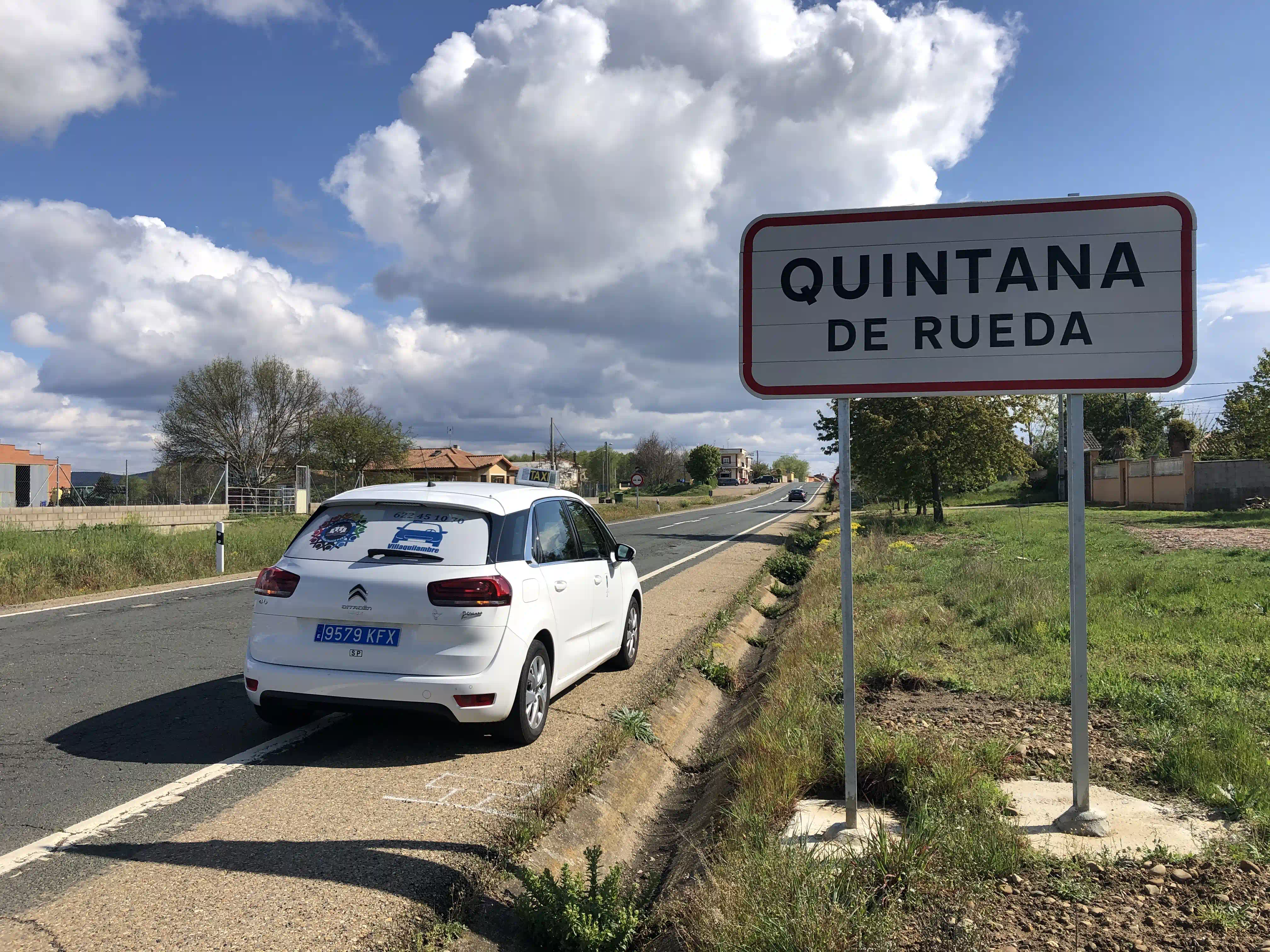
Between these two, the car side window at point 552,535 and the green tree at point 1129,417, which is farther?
the green tree at point 1129,417

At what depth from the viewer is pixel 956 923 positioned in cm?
297

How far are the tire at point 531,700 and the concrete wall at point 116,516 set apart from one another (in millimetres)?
22420

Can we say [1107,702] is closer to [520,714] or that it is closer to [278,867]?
[520,714]

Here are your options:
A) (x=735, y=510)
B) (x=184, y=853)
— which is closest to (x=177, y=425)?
(x=735, y=510)

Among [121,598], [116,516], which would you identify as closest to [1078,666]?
[121,598]

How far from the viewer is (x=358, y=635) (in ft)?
16.7

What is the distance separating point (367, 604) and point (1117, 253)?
4273 mm

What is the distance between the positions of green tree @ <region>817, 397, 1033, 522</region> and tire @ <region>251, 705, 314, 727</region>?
24.9m

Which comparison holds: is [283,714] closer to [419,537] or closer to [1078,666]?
[419,537]

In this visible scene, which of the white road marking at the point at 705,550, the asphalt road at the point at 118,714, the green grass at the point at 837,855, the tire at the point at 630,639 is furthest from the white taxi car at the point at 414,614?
the white road marking at the point at 705,550

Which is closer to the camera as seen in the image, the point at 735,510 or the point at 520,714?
the point at 520,714

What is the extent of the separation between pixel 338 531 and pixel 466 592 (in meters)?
1.05

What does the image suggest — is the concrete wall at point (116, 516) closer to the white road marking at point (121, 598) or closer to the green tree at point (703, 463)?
the white road marking at point (121, 598)

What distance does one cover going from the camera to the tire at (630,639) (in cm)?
777
